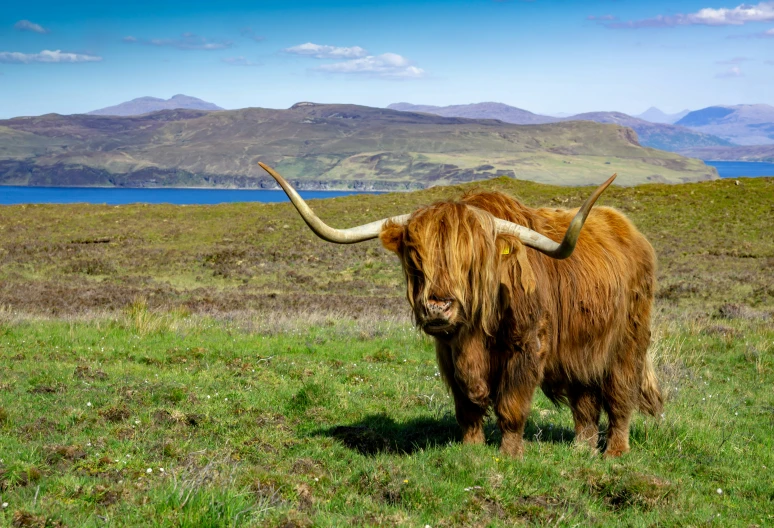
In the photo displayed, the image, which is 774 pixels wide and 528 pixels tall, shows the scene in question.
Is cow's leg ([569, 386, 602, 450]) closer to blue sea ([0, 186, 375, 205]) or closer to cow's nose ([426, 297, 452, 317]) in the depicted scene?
cow's nose ([426, 297, 452, 317])

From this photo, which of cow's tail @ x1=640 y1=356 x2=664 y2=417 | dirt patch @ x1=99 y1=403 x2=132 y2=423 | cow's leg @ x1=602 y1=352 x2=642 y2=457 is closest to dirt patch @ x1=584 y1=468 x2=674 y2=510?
cow's leg @ x1=602 y1=352 x2=642 y2=457

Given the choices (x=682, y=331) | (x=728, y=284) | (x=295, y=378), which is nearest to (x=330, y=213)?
(x=728, y=284)

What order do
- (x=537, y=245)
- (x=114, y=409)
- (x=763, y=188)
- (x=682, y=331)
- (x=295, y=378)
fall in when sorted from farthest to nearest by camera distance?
(x=763, y=188), (x=682, y=331), (x=295, y=378), (x=114, y=409), (x=537, y=245)

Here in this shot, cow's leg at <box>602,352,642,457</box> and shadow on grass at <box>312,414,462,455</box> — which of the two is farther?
cow's leg at <box>602,352,642,457</box>

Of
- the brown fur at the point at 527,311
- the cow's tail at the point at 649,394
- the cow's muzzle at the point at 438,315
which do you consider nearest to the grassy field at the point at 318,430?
the cow's tail at the point at 649,394

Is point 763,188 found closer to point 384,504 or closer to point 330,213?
point 330,213

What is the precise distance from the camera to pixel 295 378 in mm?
8352

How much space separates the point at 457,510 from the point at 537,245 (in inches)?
76.9

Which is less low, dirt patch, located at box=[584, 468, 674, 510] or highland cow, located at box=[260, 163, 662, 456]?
highland cow, located at box=[260, 163, 662, 456]

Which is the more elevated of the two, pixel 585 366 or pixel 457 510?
pixel 585 366

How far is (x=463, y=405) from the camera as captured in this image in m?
5.59

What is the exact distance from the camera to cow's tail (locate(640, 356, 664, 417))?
6508 mm

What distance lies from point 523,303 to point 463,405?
104 cm

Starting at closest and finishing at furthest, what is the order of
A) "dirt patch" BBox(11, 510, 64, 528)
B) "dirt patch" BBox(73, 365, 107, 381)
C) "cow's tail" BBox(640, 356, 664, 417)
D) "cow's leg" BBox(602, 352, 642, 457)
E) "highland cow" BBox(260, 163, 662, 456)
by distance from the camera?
1. "dirt patch" BBox(11, 510, 64, 528)
2. "highland cow" BBox(260, 163, 662, 456)
3. "cow's leg" BBox(602, 352, 642, 457)
4. "cow's tail" BBox(640, 356, 664, 417)
5. "dirt patch" BBox(73, 365, 107, 381)
